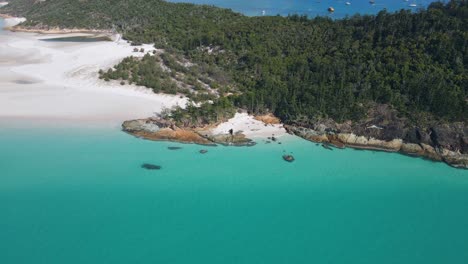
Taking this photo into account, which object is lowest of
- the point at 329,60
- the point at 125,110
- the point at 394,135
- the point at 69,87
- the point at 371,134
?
the point at 125,110

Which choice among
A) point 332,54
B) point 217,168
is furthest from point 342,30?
point 217,168

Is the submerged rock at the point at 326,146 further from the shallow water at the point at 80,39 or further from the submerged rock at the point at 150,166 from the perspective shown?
the shallow water at the point at 80,39

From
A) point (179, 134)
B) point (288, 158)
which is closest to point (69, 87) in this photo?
point (179, 134)

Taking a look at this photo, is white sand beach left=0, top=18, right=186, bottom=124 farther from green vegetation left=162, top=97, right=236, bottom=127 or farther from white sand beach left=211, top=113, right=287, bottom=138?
white sand beach left=211, top=113, right=287, bottom=138

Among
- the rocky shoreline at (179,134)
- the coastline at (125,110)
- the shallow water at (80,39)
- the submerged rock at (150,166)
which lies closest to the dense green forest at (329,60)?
the coastline at (125,110)

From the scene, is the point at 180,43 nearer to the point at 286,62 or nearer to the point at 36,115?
the point at 286,62

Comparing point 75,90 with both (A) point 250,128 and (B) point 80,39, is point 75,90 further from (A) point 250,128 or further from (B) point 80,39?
(B) point 80,39
